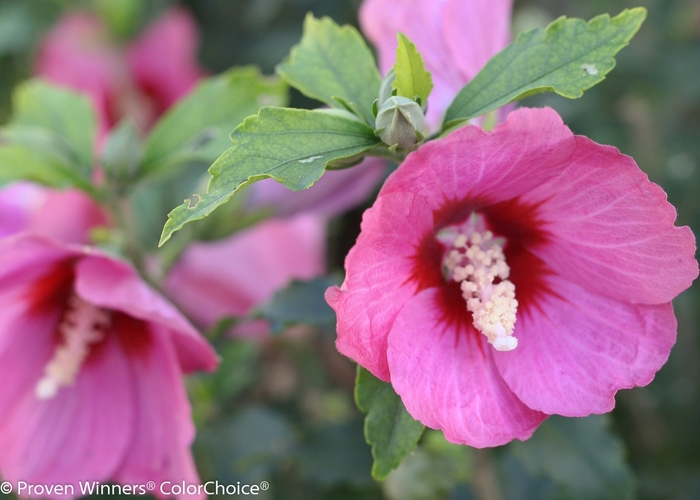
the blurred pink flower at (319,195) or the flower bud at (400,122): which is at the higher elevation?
the flower bud at (400,122)

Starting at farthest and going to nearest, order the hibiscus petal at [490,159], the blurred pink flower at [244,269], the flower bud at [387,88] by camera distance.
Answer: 1. the blurred pink flower at [244,269]
2. the flower bud at [387,88]
3. the hibiscus petal at [490,159]

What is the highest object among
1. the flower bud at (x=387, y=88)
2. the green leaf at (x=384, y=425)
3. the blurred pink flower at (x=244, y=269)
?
the flower bud at (x=387, y=88)

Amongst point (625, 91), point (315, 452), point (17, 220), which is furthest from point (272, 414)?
point (625, 91)

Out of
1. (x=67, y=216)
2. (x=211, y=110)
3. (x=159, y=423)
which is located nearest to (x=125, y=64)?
(x=67, y=216)

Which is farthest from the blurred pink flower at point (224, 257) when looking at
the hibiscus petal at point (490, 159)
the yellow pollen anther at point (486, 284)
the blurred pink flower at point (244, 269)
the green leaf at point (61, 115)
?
the hibiscus petal at point (490, 159)

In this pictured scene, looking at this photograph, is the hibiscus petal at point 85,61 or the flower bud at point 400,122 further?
the hibiscus petal at point 85,61

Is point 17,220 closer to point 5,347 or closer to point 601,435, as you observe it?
point 5,347

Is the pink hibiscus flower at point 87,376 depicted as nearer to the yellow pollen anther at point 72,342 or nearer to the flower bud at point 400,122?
the yellow pollen anther at point 72,342

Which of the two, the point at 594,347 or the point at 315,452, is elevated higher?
the point at 594,347
